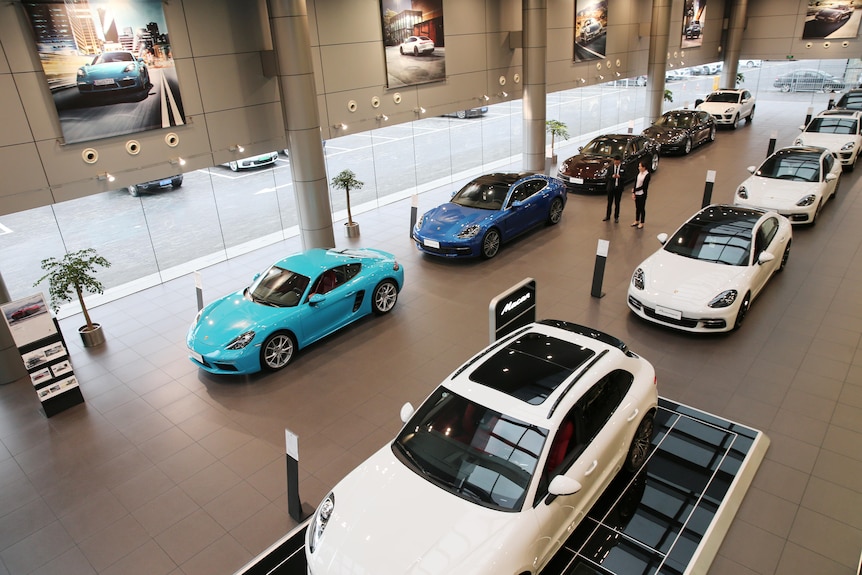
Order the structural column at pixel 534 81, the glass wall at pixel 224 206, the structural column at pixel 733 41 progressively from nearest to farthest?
the glass wall at pixel 224 206 < the structural column at pixel 534 81 < the structural column at pixel 733 41

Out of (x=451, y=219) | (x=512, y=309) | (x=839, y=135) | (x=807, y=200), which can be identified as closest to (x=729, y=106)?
(x=839, y=135)

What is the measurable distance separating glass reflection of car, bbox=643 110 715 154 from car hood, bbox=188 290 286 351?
16.0m

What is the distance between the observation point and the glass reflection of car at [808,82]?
31.7 m

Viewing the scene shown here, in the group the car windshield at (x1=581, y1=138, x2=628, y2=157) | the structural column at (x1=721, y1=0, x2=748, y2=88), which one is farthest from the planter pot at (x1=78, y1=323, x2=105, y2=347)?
the structural column at (x1=721, y1=0, x2=748, y2=88)

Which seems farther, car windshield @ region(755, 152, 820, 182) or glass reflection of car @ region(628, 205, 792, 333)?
car windshield @ region(755, 152, 820, 182)

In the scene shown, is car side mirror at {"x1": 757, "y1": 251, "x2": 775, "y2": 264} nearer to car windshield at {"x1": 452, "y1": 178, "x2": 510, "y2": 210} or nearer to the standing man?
the standing man

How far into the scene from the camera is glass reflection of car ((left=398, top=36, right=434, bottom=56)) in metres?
14.6

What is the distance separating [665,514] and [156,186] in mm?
11940

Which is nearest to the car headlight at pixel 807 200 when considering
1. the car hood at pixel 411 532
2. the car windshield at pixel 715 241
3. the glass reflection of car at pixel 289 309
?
the car windshield at pixel 715 241

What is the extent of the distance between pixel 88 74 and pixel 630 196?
13142 millimetres

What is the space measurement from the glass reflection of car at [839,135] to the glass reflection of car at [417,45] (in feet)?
36.4

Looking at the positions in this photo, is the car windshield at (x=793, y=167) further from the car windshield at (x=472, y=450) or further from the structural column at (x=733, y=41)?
the structural column at (x=733, y=41)

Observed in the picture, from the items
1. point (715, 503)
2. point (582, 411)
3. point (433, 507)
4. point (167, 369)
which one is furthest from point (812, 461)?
point (167, 369)

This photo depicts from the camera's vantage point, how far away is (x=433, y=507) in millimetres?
4598
